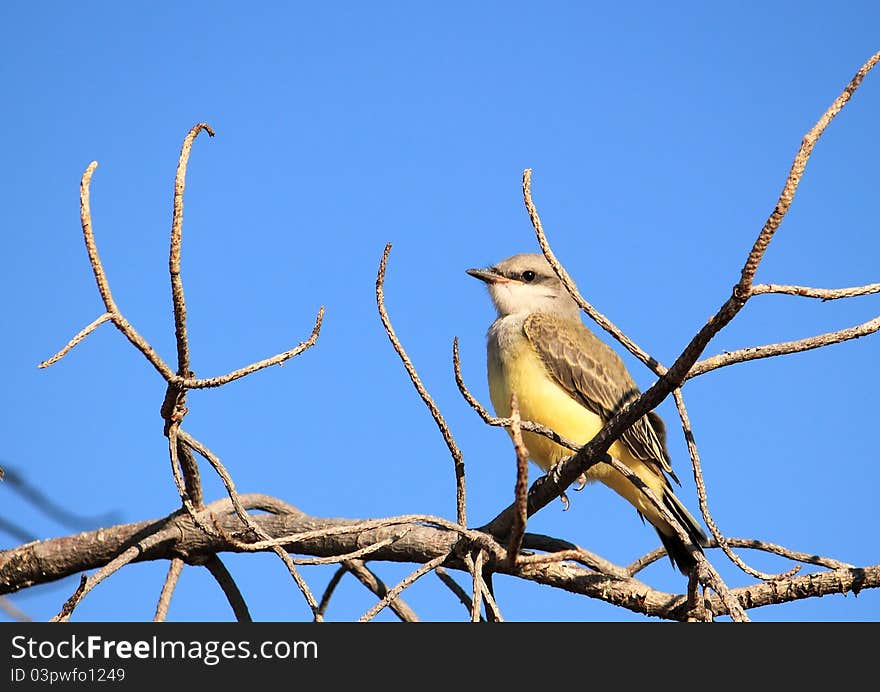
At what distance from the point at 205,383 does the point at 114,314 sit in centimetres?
40

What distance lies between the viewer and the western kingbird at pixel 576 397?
285 inches

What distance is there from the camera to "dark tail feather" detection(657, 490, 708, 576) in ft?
22.2

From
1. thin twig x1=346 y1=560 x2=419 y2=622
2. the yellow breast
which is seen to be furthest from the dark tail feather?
thin twig x1=346 y1=560 x2=419 y2=622

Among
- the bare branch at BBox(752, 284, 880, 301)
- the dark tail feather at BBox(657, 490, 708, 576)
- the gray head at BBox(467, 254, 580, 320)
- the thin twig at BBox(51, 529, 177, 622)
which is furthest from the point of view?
the gray head at BBox(467, 254, 580, 320)

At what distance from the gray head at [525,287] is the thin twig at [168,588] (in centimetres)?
402

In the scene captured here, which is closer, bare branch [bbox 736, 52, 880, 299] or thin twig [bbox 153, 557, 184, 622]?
bare branch [bbox 736, 52, 880, 299]

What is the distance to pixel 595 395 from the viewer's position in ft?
25.0

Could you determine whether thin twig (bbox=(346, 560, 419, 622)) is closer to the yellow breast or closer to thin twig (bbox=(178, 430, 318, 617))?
thin twig (bbox=(178, 430, 318, 617))

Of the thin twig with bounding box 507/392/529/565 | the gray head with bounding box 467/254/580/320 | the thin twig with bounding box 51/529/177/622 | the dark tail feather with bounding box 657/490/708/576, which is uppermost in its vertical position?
the gray head with bounding box 467/254/580/320

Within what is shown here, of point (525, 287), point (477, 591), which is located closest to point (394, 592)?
point (477, 591)

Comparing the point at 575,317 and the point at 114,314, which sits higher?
the point at 575,317

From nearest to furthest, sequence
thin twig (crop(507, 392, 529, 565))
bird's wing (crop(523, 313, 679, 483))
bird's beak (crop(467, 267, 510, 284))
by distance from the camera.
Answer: thin twig (crop(507, 392, 529, 565))
bird's wing (crop(523, 313, 679, 483))
bird's beak (crop(467, 267, 510, 284))
